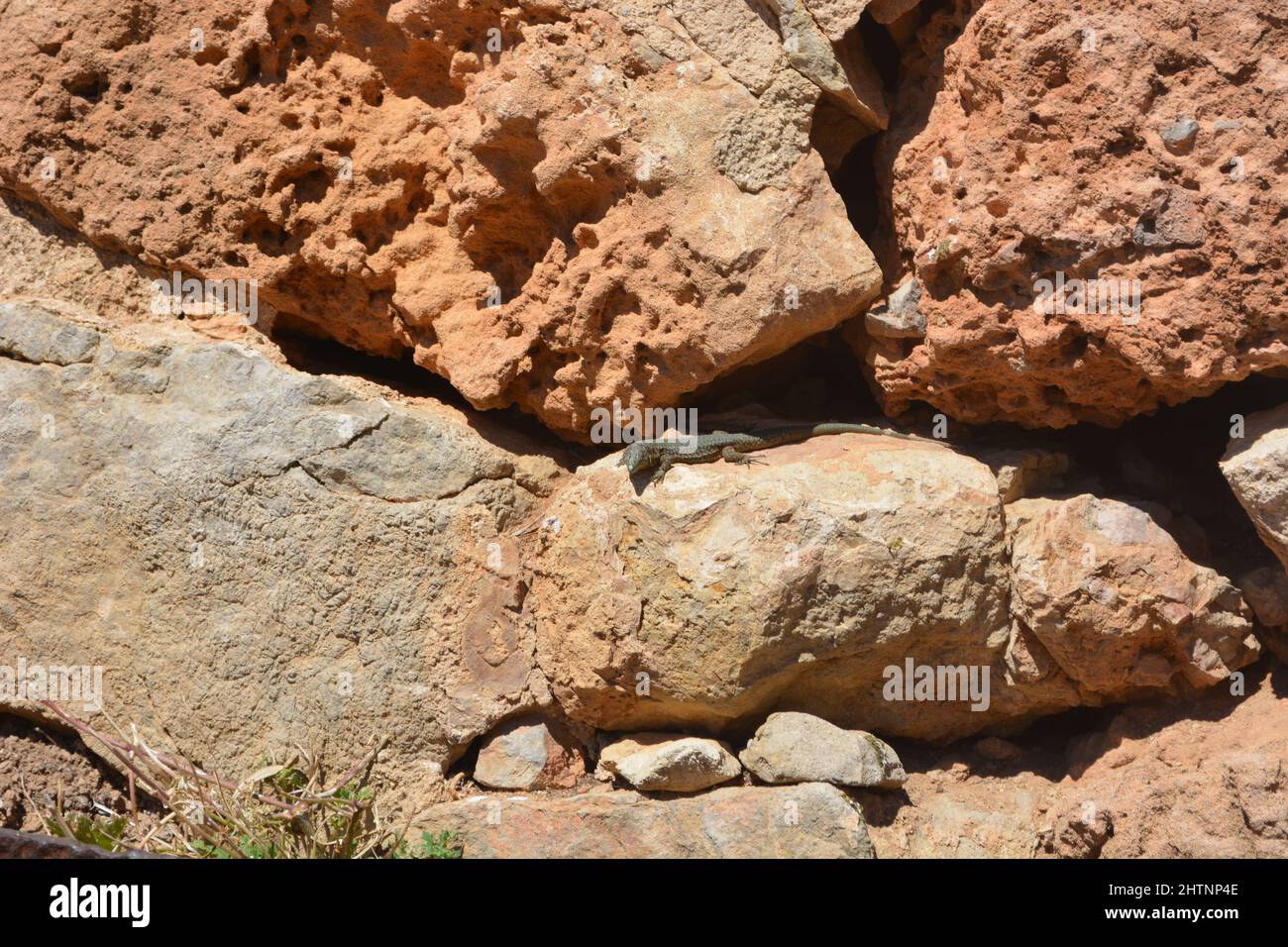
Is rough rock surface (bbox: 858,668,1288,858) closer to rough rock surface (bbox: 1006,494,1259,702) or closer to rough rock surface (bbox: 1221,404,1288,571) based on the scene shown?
rough rock surface (bbox: 1006,494,1259,702)

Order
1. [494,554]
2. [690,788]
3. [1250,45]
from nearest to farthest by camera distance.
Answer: [1250,45]
[690,788]
[494,554]

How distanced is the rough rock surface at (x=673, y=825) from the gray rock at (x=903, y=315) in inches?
75.6

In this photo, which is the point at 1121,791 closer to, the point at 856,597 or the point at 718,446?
the point at 856,597

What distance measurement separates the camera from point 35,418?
5297mm

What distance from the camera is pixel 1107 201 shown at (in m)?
4.71

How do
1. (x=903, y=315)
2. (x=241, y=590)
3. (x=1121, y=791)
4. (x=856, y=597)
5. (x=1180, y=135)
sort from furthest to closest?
(x=903, y=315) < (x=241, y=590) < (x=856, y=597) < (x=1121, y=791) < (x=1180, y=135)

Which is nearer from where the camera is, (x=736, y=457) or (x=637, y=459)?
(x=637, y=459)

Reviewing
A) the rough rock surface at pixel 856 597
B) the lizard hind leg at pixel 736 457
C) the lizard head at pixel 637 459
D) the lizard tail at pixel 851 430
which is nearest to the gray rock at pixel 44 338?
the rough rock surface at pixel 856 597

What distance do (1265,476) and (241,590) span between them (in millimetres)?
3973

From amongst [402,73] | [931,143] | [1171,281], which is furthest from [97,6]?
[1171,281]

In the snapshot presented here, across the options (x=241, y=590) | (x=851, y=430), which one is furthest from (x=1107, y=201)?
(x=241, y=590)

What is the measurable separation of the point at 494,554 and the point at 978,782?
2264mm

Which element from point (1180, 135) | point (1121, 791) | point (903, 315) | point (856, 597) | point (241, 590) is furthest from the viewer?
point (903, 315)

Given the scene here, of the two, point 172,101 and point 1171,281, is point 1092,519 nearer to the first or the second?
point 1171,281
